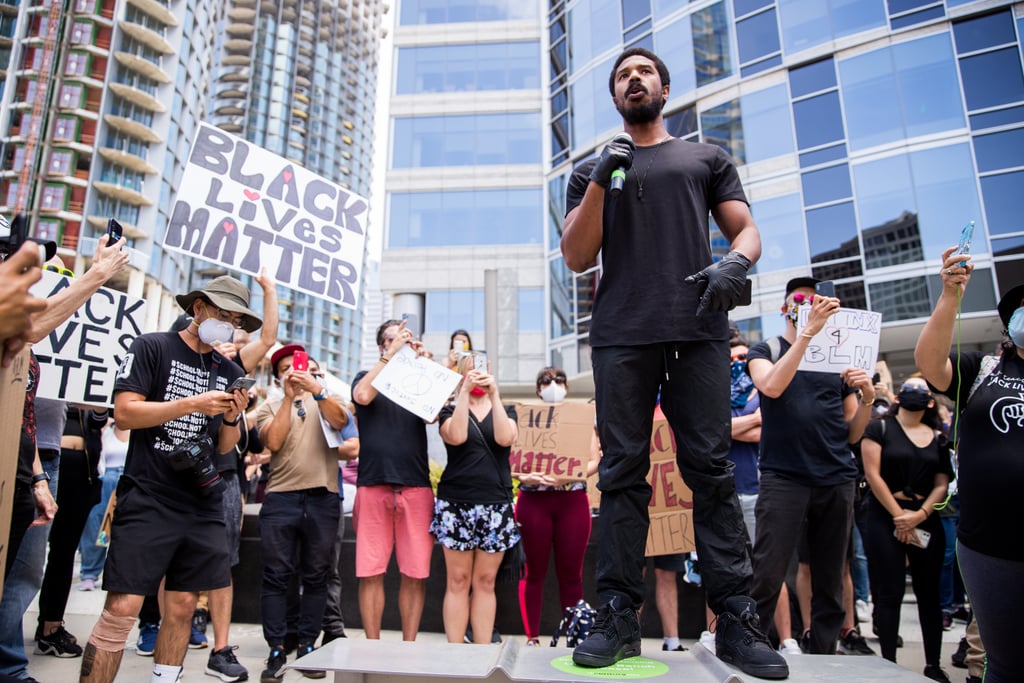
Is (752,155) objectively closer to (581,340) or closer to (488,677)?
(581,340)

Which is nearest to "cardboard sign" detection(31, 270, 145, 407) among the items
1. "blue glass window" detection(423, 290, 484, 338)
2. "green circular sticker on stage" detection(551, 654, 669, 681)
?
"green circular sticker on stage" detection(551, 654, 669, 681)

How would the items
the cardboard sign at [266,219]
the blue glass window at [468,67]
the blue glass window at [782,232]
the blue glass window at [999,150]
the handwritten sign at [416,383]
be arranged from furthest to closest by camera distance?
the blue glass window at [468,67]
the blue glass window at [782,232]
the blue glass window at [999,150]
the cardboard sign at [266,219]
the handwritten sign at [416,383]

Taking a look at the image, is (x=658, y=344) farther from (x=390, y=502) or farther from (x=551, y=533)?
(x=390, y=502)

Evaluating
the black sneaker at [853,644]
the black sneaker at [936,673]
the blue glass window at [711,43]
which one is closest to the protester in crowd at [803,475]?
the black sneaker at [936,673]

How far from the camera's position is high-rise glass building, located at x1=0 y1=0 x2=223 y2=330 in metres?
39.8

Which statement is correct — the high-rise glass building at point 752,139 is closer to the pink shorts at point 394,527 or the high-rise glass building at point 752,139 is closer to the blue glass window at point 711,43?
the blue glass window at point 711,43

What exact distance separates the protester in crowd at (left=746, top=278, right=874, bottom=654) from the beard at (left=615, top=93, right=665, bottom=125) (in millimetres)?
1484

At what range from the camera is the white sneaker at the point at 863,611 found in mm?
5984

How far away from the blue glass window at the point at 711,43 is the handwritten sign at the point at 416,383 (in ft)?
62.0

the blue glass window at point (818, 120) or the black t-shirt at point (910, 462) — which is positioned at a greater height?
the blue glass window at point (818, 120)

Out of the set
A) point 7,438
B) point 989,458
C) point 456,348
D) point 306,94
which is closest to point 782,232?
point 456,348

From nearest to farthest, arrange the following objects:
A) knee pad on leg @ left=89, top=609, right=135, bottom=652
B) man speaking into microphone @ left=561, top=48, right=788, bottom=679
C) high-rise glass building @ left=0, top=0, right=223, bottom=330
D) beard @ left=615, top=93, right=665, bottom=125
Result: man speaking into microphone @ left=561, top=48, right=788, bottom=679 → beard @ left=615, top=93, right=665, bottom=125 → knee pad on leg @ left=89, top=609, right=135, bottom=652 → high-rise glass building @ left=0, top=0, right=223, bottom=330

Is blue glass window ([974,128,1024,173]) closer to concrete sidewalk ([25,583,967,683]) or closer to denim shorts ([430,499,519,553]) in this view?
concrete sidewalk ([25,583,967,683])

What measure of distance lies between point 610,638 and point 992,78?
1994 centimetres
